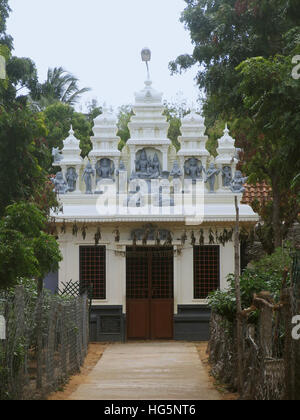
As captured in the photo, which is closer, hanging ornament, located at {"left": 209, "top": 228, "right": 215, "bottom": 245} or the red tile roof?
hanging ornament, located at {"left": 209, "top": 228, "right": 215, "bottom": 245}

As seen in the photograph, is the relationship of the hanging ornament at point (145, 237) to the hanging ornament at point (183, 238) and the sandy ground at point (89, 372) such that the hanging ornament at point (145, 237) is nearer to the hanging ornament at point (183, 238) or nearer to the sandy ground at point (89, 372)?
the hanging ornament at point (183, 238)

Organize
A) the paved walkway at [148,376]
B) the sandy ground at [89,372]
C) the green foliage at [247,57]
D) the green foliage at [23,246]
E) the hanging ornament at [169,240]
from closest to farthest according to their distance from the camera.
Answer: the sandy ground at [89,372]
the paved walkway at [148,376]
the green foliage at [23,246]
the green foliage at [247,57]
the hanging ornament at [169,240]

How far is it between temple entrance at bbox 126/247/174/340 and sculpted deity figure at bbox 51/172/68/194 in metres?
2.84

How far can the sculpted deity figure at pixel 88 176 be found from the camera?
2677 cm

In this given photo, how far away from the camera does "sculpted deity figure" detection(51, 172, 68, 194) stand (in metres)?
26.7

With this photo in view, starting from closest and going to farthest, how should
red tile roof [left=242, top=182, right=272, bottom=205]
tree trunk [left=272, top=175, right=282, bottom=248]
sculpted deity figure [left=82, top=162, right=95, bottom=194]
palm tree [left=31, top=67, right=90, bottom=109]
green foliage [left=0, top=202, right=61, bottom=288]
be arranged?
green foliage [left=0, top=202, right=61, bottom=288] → tree trunk [left=272, top=175, right=282, bottom=248] → sculpted deity figure [left=82, top=162, right=95, bottom=194] → red tile roof [left=242, top=182, right=272, bottom=205] → palm tree [left=31, top=67, right=90, bottom=109]

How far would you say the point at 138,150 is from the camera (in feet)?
88.8

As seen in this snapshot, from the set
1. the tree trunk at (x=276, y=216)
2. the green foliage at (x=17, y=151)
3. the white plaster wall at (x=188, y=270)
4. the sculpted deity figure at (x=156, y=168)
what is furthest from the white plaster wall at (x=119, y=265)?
the green foliage at (x=17, y=151)

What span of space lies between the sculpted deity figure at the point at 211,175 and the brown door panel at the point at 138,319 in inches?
165

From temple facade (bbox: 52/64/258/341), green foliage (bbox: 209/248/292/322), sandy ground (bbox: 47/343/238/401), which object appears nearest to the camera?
sandy ground (bbox: 47/343/238/401)

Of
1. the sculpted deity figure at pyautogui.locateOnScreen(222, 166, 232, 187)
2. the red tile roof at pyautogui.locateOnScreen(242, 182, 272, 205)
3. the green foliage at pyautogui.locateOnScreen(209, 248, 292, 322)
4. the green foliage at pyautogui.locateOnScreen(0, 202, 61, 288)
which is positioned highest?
the sculpted deity figure at pyautogui.locateOnScreen(222, 166, 232, 187)

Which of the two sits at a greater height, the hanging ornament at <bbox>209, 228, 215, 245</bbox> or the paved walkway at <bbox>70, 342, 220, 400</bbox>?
the hanging ornament at <bbox>209, 228, 215, 245</bbox>

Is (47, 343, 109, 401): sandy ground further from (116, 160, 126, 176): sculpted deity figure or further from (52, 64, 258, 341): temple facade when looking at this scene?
(116, 160, 126, 176): sculpted deity figure

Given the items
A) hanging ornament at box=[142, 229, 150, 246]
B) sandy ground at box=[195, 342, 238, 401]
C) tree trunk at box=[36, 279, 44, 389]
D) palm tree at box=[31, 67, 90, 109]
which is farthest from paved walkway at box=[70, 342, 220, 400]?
palm tree at box=[31, 67, 90, 109]
